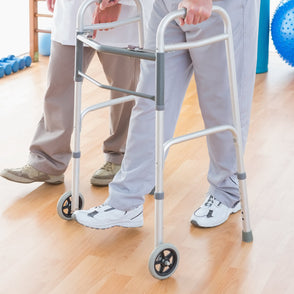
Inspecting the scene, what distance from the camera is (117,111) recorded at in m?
2.85

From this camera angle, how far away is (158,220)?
6.73ft

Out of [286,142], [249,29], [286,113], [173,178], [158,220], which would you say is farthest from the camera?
[286,113]

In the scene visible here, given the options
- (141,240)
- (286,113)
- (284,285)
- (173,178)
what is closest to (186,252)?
(141,240)

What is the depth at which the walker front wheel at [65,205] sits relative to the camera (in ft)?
8.18

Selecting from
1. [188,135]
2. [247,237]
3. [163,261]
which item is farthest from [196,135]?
[247,237]

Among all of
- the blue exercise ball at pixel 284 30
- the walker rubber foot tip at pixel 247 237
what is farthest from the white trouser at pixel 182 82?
the blue exercise ball at pixel 284 30

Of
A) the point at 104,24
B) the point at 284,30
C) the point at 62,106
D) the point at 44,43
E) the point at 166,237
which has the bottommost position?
the point at 166,237

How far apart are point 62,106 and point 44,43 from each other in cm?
243

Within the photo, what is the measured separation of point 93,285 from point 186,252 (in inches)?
15.0

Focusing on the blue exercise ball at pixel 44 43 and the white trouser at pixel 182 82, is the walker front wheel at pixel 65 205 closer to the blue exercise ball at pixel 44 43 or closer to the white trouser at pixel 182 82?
the white trouser at pixel 182 82

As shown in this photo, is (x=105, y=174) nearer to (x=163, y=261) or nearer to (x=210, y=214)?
(x=210, y=214)

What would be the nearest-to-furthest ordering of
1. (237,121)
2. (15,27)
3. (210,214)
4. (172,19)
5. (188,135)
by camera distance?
(172,19) < (188,135) < (237,121) < (210,214) < (15,27)

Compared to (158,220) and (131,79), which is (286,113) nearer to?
(131,79)

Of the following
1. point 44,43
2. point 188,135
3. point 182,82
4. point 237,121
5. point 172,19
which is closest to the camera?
point 172,19
